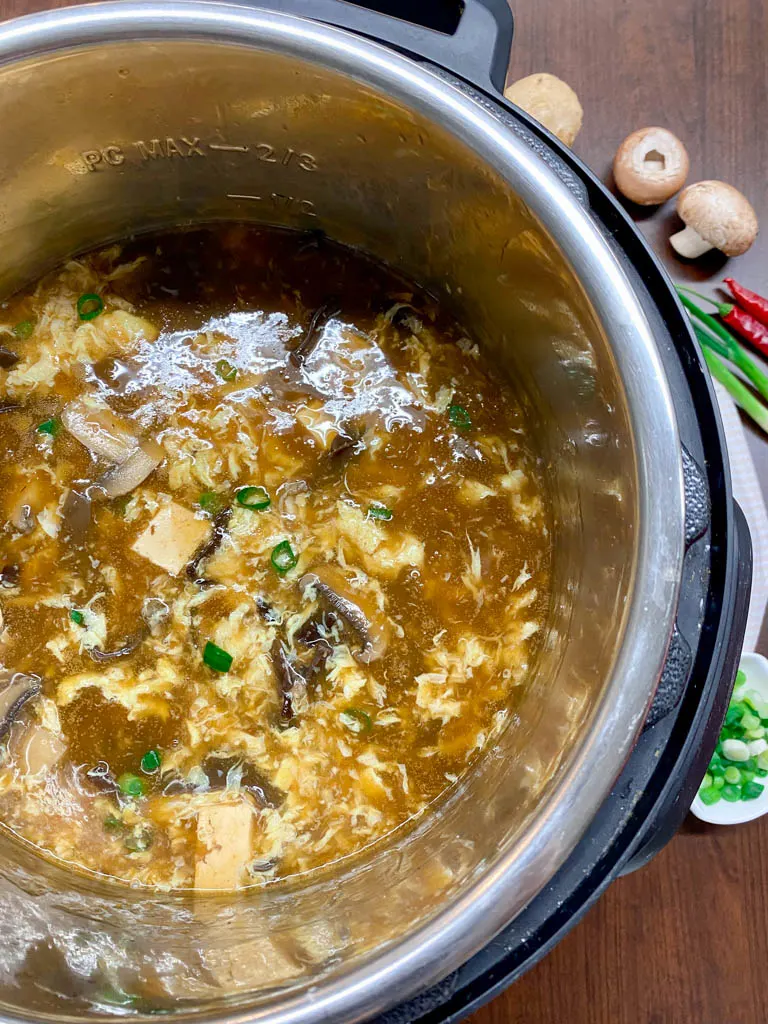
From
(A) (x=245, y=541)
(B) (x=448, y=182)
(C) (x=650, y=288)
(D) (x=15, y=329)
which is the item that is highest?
(B) (x=448, y=182)

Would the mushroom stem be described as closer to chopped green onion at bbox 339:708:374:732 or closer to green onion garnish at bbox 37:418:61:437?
chopped green onion at bbox 339:708:374:732

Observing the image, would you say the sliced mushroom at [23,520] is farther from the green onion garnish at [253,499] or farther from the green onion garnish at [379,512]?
the green onion garnish at [379,512]

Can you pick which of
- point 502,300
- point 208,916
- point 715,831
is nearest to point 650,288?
point 502,300

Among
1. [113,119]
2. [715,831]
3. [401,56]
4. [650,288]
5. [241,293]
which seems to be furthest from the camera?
[715,831]

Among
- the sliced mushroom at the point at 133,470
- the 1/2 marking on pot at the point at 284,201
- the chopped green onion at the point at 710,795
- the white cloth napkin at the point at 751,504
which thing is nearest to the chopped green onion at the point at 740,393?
the white cloth napkin at the point at 751,504

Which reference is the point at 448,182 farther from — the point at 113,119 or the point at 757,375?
the point at 757,375

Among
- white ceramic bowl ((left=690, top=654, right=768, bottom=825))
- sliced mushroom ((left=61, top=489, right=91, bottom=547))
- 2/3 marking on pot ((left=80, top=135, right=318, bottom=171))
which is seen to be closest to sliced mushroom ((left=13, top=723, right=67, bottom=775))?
sliced mushroom ((left=61, top=489, right=91, bottom=547))
